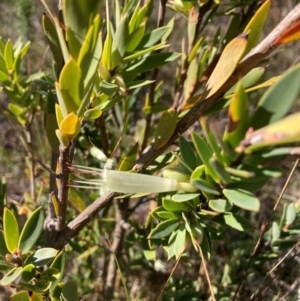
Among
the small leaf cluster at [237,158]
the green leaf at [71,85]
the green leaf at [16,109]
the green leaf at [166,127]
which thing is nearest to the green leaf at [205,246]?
the small leaf cluster at [237,158]

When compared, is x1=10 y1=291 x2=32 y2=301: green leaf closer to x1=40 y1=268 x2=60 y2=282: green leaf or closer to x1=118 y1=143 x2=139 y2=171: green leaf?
x1=40 y1=268 x2=60 y2=282: green leaf

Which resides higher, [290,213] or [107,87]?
[107,87]

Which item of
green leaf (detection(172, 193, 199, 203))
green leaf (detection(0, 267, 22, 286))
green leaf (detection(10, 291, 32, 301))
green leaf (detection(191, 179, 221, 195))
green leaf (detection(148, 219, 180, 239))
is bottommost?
green leaf (detection(10, 291, 32, 301))

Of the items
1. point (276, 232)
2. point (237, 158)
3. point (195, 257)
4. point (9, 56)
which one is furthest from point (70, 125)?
point (195, 257)

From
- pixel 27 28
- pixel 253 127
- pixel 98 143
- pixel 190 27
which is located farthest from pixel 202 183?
A: pixel 27 28

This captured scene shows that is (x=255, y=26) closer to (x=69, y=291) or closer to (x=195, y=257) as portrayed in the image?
(x=69, y=291)

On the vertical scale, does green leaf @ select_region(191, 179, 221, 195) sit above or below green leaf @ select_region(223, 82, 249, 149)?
below

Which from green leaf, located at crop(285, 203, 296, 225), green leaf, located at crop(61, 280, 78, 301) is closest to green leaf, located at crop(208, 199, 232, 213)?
green leaf, located at crop(61, 280, 78, 301)
